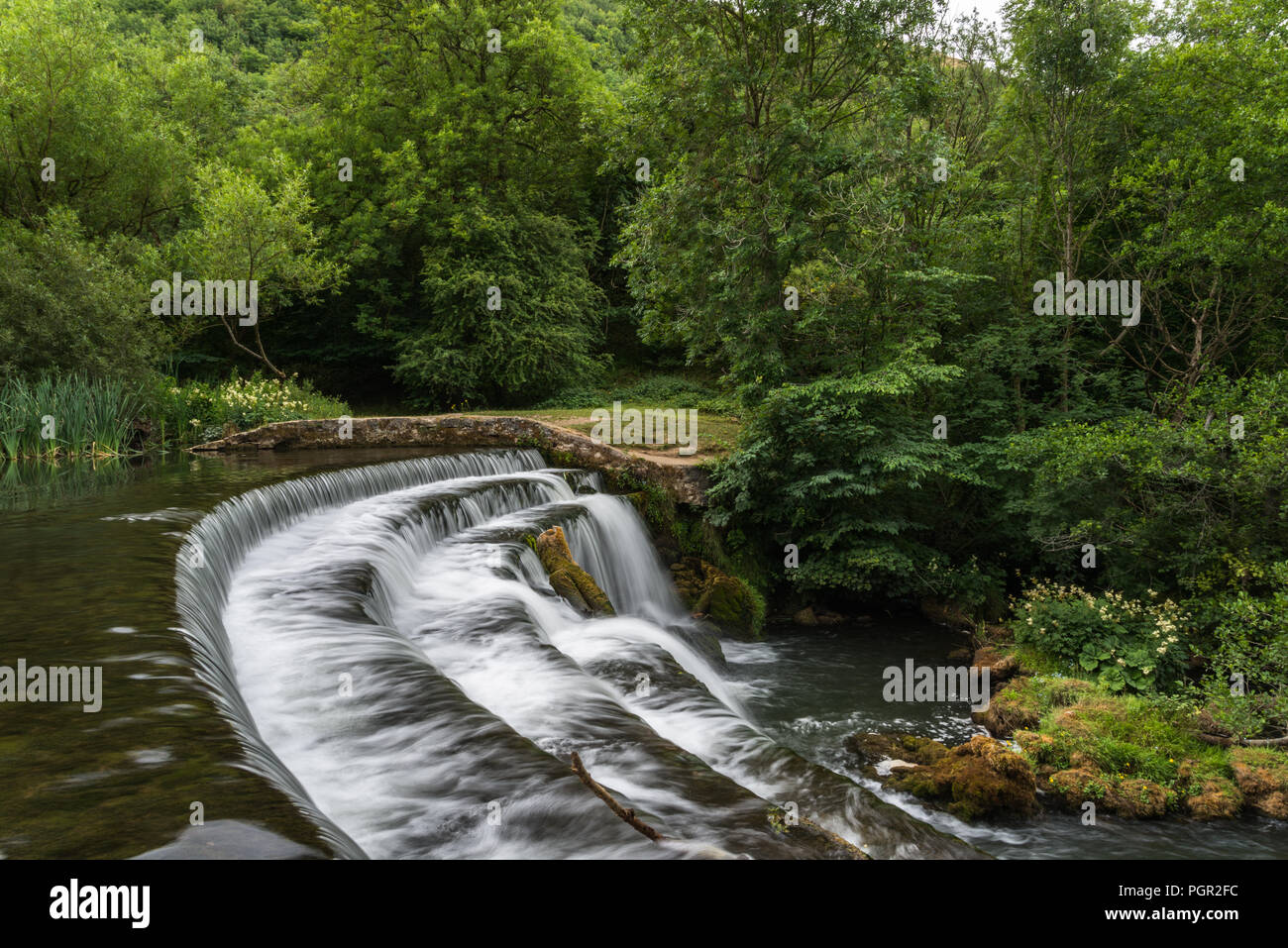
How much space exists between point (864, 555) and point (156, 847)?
37.5 ft

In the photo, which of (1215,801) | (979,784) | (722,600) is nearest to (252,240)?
(722,600)

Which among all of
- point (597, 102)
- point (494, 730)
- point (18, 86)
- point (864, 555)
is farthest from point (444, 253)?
point (494, 730)

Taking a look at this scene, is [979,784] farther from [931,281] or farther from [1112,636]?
[931,281]

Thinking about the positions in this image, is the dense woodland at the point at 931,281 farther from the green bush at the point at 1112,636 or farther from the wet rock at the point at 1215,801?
the wet rock at the point at 1215,801

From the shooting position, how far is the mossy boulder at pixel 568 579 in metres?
9.77

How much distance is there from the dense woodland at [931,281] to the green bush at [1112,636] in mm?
50

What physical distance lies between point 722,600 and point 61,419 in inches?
506

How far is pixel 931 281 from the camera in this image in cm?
1397

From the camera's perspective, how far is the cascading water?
3.80 metres

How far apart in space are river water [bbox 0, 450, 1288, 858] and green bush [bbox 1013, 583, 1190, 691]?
1.71 meters

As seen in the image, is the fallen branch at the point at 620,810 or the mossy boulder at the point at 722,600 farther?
the mossy boulder at the point at 722,600
